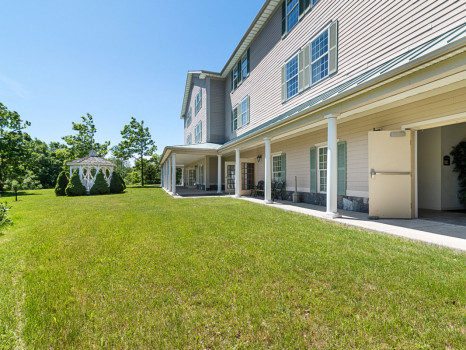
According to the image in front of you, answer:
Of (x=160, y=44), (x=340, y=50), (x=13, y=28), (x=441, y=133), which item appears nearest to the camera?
(x=441, y=133)

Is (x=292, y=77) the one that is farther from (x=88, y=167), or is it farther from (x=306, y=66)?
(x=88, y=167)

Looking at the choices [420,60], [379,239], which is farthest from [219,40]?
[379,239]

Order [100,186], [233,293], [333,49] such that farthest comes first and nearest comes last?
1. [100,186]
2. [333,49]
3. [233,293]

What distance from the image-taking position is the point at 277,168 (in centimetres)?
1150

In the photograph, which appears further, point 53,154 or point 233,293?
point 53,154

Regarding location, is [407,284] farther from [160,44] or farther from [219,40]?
[219,40]

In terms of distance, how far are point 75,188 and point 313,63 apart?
15.3m

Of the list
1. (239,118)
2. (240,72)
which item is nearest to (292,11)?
(240,72)

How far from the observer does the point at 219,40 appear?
16781 millimetres

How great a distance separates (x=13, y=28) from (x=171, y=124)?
23230 millimetres

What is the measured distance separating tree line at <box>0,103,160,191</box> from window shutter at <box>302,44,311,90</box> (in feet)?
73.4

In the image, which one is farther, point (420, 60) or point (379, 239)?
point (379, 239)

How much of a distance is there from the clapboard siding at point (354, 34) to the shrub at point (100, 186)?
447 inches

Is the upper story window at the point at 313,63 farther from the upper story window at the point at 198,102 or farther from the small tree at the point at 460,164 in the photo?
the upper story window at the point at 198,102
